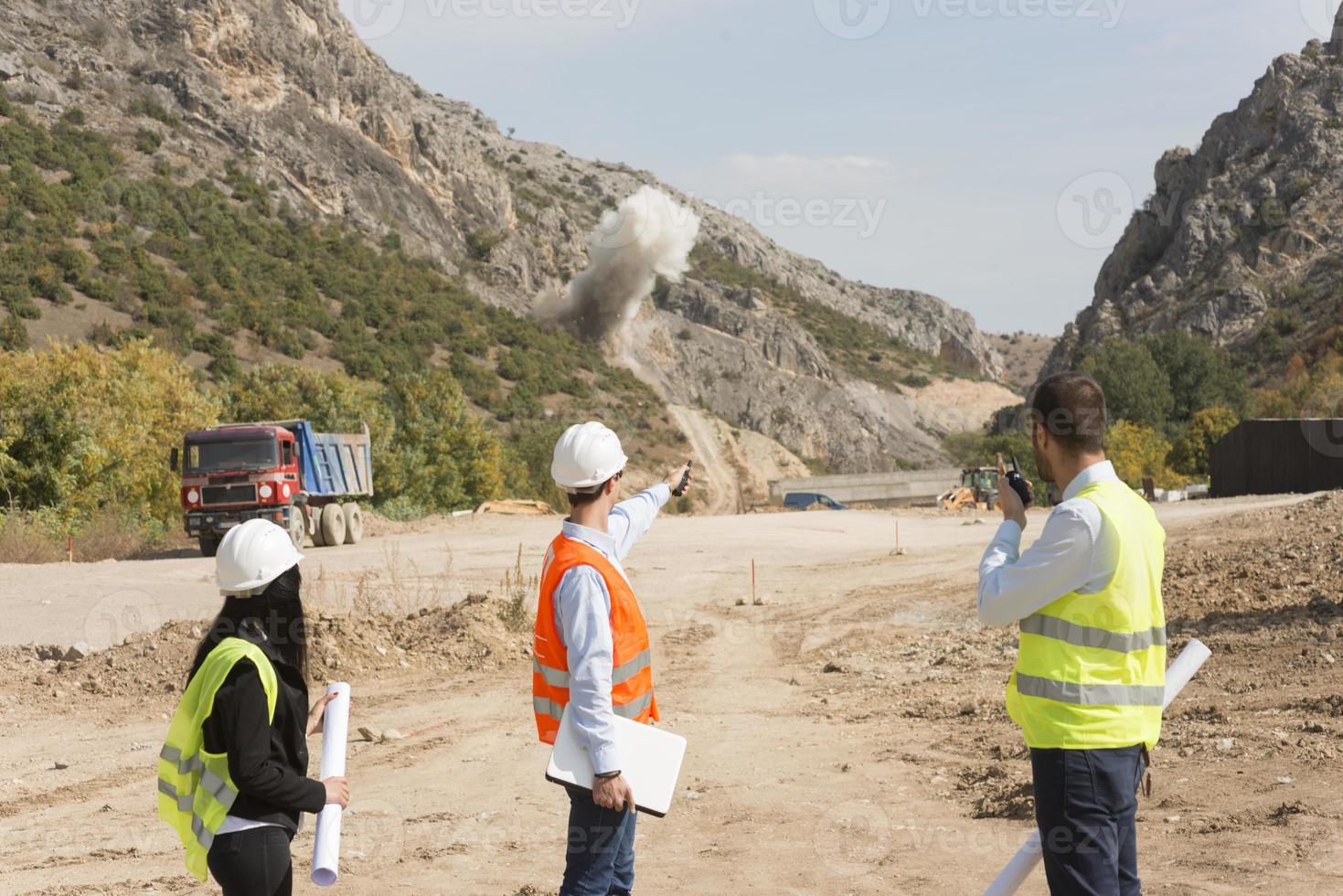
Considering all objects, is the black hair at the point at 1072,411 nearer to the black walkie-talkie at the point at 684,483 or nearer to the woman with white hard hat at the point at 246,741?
the black walkie-talkie at the point at 684,483

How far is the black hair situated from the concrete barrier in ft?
166

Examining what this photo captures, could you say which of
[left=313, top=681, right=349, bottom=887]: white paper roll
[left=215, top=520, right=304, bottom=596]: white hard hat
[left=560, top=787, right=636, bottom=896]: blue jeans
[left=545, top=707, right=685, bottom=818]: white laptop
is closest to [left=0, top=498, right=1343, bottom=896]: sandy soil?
[left=560, top=787, right=636, bottom=896]: blue jeans

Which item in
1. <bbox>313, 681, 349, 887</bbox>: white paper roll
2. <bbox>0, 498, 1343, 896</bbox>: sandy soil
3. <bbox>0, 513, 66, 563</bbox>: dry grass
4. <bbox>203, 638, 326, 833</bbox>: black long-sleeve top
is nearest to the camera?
<bbox>203, 638, 326, 833</bbox>: black long-sleeve top

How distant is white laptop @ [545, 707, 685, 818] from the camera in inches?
133

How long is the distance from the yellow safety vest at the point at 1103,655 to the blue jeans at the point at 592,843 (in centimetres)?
121

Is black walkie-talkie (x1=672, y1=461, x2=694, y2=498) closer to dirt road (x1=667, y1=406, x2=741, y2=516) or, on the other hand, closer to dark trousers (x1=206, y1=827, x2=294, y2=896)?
dark trousers (x1=206, y1=827, x2=294, y2=896)

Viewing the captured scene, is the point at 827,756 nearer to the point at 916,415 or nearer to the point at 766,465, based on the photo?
the point at 766,465

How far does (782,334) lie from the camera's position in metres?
103

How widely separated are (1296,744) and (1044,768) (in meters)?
5.18

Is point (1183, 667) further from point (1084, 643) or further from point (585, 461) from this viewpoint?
point (585, 461)

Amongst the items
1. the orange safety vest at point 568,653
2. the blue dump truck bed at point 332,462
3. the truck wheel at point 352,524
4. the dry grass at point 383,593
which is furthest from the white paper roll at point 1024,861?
the truck wheel at point 352,524

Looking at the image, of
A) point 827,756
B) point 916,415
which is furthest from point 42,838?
point 916,415

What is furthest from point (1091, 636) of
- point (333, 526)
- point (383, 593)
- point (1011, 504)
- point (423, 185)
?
point (423, 185)

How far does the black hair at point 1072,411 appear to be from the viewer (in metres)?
3.21
